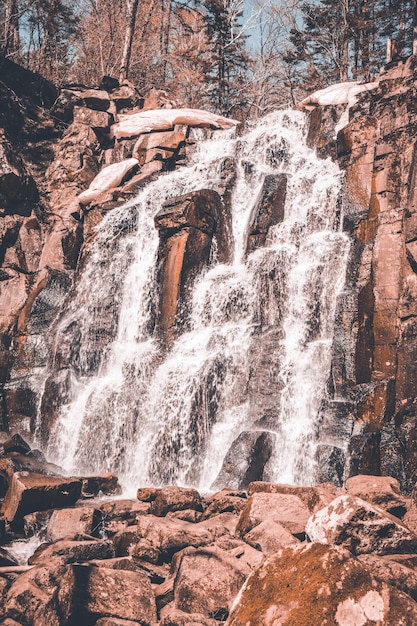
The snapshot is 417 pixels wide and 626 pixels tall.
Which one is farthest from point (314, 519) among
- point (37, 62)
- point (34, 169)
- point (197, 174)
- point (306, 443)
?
point (37, 62)

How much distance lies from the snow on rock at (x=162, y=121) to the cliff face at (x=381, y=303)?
1029 centimetres

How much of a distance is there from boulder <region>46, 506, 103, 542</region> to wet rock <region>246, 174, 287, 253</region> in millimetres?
10441

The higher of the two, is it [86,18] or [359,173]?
[86,18]

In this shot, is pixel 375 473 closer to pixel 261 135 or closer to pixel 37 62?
pixel 261 135

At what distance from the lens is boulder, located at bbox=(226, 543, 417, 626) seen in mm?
4469

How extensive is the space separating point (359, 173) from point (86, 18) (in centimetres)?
3032

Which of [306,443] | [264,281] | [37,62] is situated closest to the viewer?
[306,443]

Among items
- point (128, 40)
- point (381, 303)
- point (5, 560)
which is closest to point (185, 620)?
point (5, 560)

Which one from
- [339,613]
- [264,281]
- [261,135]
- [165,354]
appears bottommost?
[339,613]

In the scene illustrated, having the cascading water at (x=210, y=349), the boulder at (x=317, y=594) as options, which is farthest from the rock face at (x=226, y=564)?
the cascading water at (x=210, y=349)

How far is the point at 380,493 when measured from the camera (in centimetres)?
859

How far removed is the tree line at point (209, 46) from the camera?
3281 centimetres

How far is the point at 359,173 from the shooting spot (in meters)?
17.3

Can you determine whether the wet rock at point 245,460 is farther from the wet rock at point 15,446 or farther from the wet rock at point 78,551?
the wet rock at point 15,446
